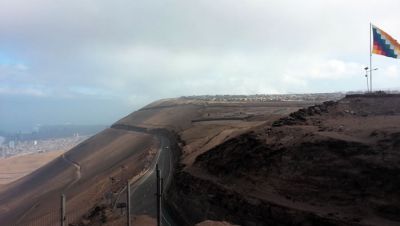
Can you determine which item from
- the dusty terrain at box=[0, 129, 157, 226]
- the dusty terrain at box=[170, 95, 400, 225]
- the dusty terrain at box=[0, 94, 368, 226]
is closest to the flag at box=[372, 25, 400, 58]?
the dusty terrain at box=[170, 95, 400, 225]

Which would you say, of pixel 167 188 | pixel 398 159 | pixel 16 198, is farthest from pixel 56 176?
pixel 398 159

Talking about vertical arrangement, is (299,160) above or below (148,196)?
above

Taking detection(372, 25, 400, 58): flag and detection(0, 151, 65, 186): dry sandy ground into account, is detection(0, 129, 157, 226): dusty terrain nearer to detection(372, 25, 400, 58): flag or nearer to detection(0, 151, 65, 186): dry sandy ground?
detection(372, 25, 400, 58): flag

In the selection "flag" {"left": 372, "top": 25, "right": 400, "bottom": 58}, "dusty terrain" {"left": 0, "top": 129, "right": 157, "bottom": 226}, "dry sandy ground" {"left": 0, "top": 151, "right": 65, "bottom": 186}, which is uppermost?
"flag" {"left": 372, "top": 25, "right": 400, "bottom": 58}

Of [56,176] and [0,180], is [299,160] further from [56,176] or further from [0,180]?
[0,180]

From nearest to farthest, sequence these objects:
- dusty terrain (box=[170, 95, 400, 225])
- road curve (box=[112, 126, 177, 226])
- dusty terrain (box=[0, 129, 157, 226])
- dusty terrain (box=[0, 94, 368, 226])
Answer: dusty terrain (box=[170, 95, 400, 225]) → dusty terrain (box=[0, 94, 368, 226]) → road curve (box=[112, 126, 177, 226]) → dusty terrain (box=[0, 129, 157, 226])

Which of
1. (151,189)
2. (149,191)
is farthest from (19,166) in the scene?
(149,191)
